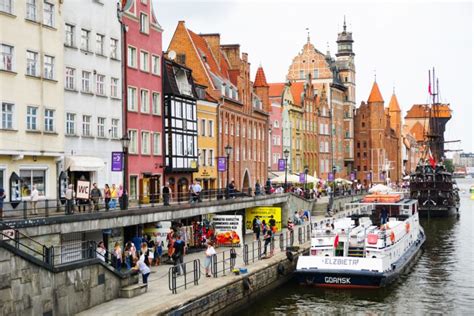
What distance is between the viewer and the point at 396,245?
43.9 metres

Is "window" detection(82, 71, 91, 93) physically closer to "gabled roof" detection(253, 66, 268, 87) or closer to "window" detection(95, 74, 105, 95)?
"window" detection(95, 74, 105, 95)

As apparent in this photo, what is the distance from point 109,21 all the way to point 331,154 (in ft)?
276

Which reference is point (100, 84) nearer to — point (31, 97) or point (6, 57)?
point (31, 97)

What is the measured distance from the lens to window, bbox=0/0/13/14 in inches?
1300

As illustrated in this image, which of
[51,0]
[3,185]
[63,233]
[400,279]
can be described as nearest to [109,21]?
[51,0]

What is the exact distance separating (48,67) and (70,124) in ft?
17.1

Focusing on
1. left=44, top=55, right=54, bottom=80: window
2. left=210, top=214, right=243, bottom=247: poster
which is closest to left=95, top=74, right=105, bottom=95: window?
left=44, top=55, right=54, bottom=80: window

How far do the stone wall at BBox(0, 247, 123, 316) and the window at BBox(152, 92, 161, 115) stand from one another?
2432 cm

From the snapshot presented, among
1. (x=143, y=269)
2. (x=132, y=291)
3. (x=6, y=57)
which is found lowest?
(x=132, y=291)

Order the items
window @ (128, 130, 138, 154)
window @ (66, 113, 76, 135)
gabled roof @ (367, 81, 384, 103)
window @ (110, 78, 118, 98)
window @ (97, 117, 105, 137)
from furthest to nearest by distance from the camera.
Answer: gabled roof @ (367, 81, 384, 103) → window @ (128, 130, 138, 154) → window @ (110, 78, 118, 98) → window @ (97, 117, 105, 137) → window @ (66, 113, 76, 135)

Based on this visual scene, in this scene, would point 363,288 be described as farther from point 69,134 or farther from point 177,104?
point 177,104

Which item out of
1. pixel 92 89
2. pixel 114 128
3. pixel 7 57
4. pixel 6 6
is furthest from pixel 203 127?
pixel 6 6

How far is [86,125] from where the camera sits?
4216 centimetres

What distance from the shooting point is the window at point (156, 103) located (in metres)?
50.3
